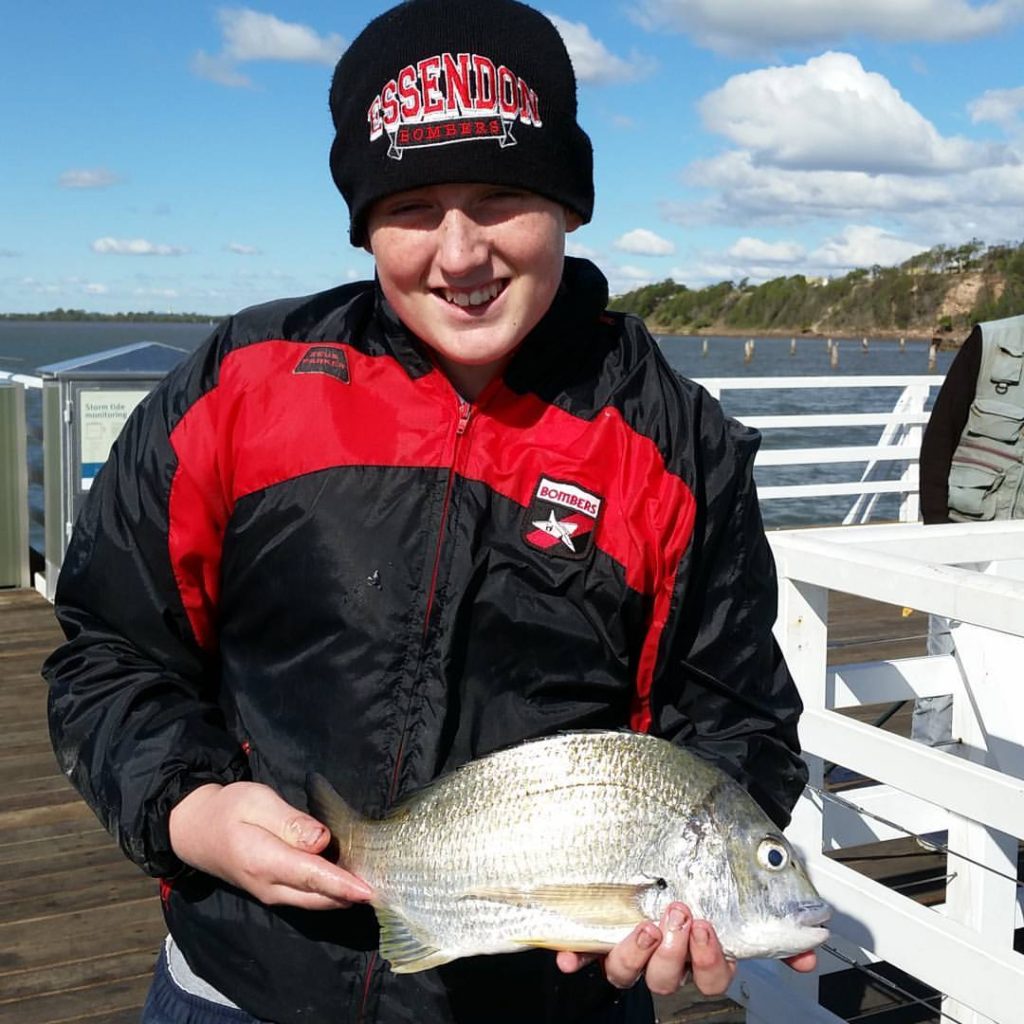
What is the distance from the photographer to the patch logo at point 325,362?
69.3 inches

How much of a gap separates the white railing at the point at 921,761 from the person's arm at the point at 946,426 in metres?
1.92

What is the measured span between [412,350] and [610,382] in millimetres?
289

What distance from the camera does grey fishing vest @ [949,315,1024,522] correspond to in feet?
16.9

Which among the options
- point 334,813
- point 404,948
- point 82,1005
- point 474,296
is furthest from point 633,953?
point 82,1005

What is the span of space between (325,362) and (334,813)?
2.05ft

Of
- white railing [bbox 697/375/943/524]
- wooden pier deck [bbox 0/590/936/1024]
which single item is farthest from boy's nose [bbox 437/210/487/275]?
white railing [bbox 697/375/943/524]

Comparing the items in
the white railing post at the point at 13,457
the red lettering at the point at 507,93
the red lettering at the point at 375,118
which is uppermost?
the red lettering at the point at 507,93

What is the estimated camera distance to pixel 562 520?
171 cm

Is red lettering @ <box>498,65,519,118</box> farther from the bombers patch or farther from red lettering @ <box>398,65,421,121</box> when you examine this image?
the bombers patch

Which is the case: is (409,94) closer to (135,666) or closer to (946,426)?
(135,666)

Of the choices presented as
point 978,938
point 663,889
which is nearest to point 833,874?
point 978,938

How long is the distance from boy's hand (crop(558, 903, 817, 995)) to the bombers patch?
50 cm

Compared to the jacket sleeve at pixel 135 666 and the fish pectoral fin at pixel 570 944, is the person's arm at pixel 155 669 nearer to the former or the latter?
the jacket sleeve at pixel 135 666

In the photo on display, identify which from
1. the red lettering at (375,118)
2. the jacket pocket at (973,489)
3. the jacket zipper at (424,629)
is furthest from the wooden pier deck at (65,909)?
the red lettering at (375,118)
